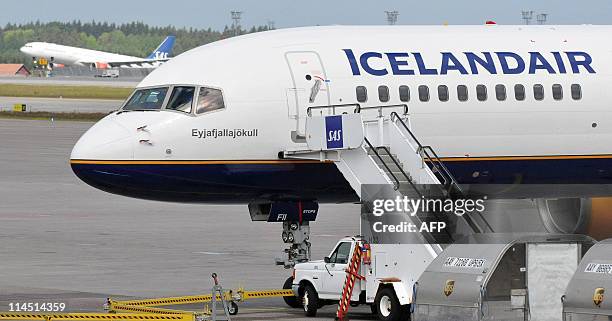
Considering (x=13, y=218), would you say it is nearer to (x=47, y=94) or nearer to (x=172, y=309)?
(x=172, y=309)

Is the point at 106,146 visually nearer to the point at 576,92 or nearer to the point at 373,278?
the point at 373,278

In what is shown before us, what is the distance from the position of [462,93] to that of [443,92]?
450mm

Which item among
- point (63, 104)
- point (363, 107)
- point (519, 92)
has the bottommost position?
point (63, 104)

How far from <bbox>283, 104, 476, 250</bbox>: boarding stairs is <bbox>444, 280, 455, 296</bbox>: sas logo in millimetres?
6316

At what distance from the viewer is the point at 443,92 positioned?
32.9m

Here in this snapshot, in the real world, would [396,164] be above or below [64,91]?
below

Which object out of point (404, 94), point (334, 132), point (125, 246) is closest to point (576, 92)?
point (404, 94)

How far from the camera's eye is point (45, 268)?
37000 millimetres

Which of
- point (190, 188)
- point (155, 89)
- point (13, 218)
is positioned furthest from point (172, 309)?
point (13, 218)

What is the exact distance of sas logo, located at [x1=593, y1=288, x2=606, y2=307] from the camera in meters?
20.3

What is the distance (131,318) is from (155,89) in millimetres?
6995

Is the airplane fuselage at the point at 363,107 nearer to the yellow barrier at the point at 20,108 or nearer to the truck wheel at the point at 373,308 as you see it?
the truck wheel at the point at 373,308

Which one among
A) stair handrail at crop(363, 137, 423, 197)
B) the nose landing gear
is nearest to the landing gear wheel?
the nose landing gear

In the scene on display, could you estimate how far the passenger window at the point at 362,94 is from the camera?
3219cm
